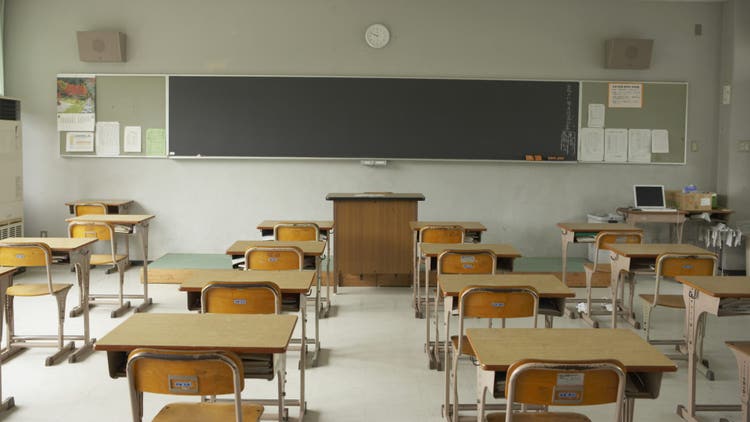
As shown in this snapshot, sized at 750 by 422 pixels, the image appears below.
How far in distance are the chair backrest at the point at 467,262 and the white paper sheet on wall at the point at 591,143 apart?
412cm

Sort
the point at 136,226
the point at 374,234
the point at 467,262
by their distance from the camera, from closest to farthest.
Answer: the point at 467,262 → the point at 136,226 → the point at 374,234

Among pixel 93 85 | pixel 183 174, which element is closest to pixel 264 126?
pixel 183 174

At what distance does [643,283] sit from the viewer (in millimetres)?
7277

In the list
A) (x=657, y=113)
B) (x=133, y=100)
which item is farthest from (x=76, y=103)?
(x=657, y=113)

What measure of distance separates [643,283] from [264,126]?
186 inches

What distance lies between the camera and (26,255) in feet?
14.6

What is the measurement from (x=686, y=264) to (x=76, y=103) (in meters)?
6.87

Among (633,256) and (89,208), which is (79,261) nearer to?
(89,208)

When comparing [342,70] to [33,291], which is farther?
[342,70]

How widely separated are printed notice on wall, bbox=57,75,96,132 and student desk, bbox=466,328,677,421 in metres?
6.69

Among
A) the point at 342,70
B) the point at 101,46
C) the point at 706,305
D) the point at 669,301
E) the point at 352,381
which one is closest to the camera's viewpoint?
the point at 706,305

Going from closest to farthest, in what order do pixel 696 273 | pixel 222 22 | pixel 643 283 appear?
pixel 696 273 → pixel 643 283 → pixel 222 22

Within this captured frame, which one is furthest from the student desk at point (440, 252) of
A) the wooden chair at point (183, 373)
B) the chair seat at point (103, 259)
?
the chair seat at point (103, 259)

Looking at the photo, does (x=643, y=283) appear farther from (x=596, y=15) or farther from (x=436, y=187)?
(x=596, y=15)
